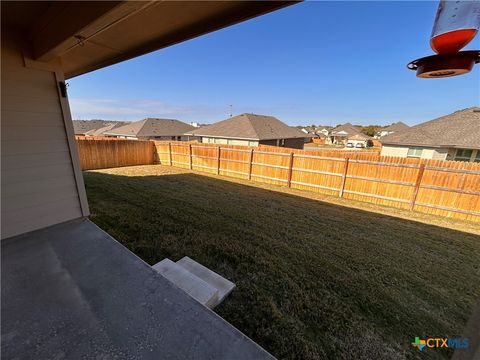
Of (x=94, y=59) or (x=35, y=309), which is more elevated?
(x=94, y=59)

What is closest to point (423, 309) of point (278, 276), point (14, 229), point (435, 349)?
point (435, 349)

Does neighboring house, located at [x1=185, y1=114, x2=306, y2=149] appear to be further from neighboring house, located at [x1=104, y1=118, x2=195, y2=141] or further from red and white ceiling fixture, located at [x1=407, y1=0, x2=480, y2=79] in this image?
red and white ceiling fixture, located at [x1=407, y1=0, x2=480, y2=79]

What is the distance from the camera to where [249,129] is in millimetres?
16906

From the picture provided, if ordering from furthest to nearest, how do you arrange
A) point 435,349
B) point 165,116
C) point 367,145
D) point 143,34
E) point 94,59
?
point 367,145 < point 165,116 < point 94,59 < point 143,34 < point 435,349

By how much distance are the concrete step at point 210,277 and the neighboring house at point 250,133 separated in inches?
535

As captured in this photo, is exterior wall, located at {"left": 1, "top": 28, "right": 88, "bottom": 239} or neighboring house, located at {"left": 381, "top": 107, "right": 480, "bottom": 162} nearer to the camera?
exterior wall, located at {"left": 1, "top": 28, "right": 88, "bottom": 239}

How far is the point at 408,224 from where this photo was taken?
5.27 metres

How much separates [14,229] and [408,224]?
838cm

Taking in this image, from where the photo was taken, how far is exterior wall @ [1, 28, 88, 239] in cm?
298

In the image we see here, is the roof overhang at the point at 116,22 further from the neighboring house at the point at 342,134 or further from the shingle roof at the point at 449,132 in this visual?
the neighboring house at the point at 342,134

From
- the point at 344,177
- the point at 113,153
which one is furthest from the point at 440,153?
the point at 113,153

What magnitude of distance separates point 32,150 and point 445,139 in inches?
716

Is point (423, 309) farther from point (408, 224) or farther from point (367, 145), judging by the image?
point (367, 145)

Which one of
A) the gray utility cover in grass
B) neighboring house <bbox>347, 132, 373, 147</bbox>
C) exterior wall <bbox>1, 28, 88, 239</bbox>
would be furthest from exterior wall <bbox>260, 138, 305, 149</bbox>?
neighboring house <bbox>347, 132, 373, 147</bbox>
